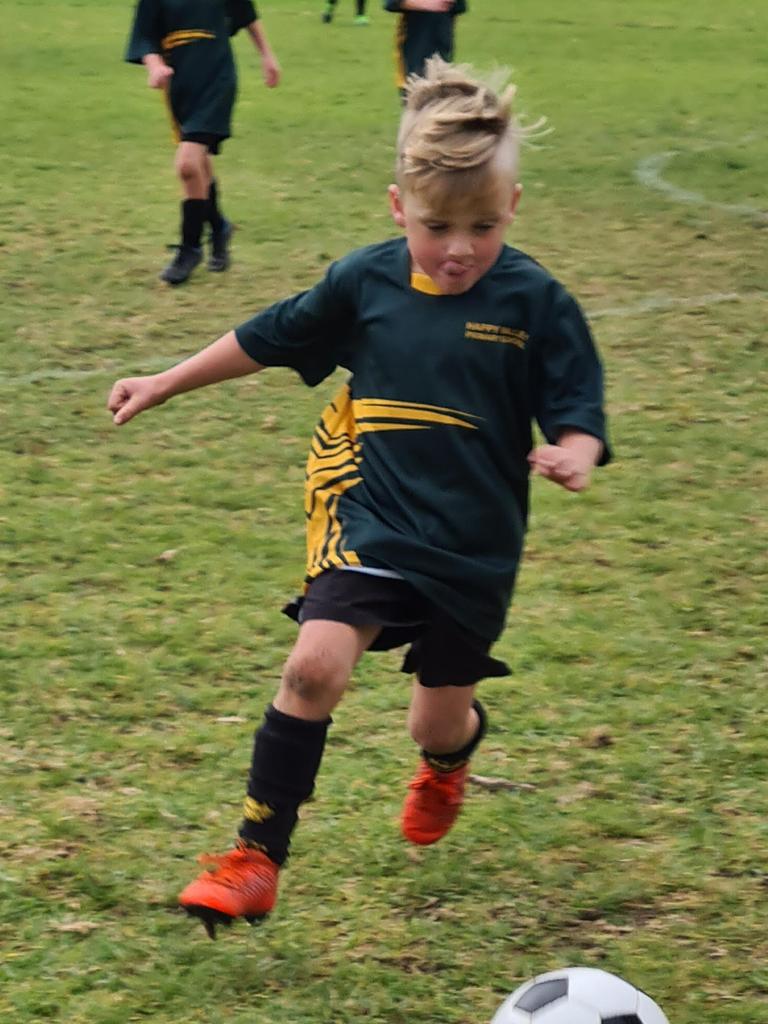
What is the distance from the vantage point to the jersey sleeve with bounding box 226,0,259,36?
798cm

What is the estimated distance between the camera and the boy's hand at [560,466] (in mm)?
2826

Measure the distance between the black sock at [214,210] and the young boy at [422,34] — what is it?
46.1 inches

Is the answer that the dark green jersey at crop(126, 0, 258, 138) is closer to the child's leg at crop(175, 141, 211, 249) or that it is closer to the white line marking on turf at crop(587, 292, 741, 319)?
the child's leg at crop(175, 141, 211, 249)

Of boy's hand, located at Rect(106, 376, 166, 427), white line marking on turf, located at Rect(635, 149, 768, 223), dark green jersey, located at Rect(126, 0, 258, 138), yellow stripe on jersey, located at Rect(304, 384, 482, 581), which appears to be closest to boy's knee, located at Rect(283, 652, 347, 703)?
yellow stripe on jersey, located at Rect(304, 384, 482, 581)

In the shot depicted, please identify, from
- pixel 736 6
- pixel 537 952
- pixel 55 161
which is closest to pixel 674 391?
pixel 537 952

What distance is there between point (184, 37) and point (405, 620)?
5269mm

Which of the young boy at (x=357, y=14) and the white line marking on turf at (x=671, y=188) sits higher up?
the white line marking on turf at (x=671, y=188)

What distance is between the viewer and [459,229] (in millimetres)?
2969

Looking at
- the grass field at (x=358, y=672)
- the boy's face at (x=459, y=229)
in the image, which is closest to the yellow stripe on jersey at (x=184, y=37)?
the grass field at (x=358, y=672)

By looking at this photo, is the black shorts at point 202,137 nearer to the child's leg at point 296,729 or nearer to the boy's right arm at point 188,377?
the boy's right arm at point 188,377

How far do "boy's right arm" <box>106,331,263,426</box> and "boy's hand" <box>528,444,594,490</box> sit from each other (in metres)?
0.71

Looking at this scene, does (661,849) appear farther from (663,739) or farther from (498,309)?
(498,309)

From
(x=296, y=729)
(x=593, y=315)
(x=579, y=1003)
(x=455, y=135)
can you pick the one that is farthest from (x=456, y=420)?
(x=593, y=315)

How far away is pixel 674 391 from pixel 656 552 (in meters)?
1.47
